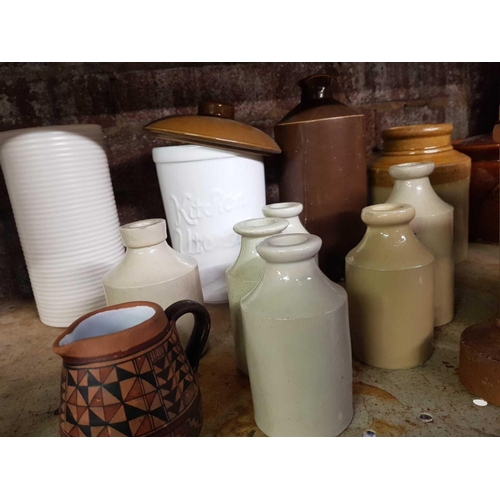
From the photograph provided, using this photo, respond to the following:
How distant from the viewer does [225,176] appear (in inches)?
33.8

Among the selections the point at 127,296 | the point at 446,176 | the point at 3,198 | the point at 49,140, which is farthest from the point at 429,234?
the point at 3,198

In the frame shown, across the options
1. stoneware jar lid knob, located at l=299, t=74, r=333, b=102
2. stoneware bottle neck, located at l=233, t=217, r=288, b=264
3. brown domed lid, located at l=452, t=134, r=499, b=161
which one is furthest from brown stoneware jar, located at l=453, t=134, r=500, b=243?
stoneware bottle neck, located at l=233, t=217, r=288, b=264

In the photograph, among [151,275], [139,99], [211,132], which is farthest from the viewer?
[139,99]

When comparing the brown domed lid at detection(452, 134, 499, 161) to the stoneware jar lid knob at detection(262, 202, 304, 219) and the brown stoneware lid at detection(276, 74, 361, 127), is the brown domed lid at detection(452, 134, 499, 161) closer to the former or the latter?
the brown stoneware lid at detection(276, 74, 361, 127)

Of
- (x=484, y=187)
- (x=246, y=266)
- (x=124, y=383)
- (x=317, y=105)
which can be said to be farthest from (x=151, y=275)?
(x=484, y=187)

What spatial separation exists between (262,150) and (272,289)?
1.35 ft

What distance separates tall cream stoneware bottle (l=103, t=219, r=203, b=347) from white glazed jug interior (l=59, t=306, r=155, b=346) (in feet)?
0.47

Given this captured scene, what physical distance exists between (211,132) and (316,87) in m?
0.26

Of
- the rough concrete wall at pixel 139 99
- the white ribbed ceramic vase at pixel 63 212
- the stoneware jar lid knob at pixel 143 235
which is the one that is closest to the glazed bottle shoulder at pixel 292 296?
the stoneware jar lid knob at pixel 143 235

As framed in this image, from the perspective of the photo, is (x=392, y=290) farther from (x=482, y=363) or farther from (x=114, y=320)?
(x=114, y=320)

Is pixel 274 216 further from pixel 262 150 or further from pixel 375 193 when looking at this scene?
pixel 375 193

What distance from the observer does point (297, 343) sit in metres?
0.47

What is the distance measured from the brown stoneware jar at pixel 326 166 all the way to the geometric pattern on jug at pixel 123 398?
0.52 m

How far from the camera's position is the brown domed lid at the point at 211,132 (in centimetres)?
78
